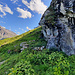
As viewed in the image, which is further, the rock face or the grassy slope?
the rock face

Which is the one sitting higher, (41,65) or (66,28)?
(66,28)

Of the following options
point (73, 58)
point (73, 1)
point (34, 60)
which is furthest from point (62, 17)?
point (34, 60)

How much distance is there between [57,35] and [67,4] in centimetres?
774

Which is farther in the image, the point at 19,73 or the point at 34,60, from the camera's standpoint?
the point at 34,60

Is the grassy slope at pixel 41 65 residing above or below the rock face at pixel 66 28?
below

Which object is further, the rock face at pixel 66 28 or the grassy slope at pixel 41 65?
the rock face at pixel 66 28

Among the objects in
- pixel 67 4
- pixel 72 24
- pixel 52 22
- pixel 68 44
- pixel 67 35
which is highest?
pixel 67 4

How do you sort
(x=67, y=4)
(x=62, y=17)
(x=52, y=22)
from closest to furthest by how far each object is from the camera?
(x=67, y=4) < (x=62, y=17) < (x=52, y=22)

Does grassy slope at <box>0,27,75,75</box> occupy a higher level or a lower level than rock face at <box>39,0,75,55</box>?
lower

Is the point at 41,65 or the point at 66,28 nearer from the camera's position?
the point at 41,65

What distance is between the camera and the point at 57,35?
13648mm

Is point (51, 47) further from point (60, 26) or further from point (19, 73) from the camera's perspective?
point (19, 73)

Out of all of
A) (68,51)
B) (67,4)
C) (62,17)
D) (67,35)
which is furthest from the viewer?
(62,17)

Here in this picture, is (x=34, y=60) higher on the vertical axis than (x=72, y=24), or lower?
lower
